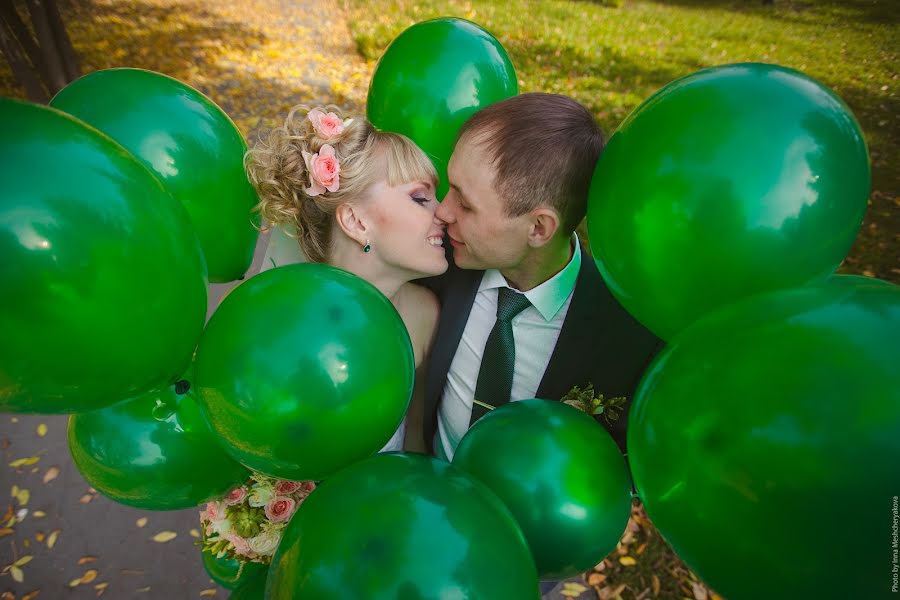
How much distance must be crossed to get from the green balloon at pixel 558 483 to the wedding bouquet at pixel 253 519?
701 mm

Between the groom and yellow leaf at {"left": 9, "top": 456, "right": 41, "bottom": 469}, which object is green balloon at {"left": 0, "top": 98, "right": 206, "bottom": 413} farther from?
yellow leaf at {"left": 9, "top": 456, "right": 41, "bottom": 469}

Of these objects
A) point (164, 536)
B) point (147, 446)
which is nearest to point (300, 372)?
point (147, 446)

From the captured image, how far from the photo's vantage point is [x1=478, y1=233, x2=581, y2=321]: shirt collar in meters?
2.12

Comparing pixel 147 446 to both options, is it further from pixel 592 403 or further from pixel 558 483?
pixel 592 403

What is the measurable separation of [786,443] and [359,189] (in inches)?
66.7

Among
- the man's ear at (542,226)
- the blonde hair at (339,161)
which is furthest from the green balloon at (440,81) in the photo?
the man's ear at (542,226)

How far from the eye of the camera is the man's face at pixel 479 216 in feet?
6.32

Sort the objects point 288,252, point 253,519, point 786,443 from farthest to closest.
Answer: point 288,252 < point 253,519 < point 786,443

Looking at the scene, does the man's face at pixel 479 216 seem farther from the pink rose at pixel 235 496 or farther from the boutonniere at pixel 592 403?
the pink rose at pixel 235 496

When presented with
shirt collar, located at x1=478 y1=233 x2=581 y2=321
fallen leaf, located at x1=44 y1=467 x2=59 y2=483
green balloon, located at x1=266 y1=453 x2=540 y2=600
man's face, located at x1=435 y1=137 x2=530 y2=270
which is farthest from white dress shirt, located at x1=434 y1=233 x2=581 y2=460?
fallen leaf, located at x1=44 y1=467 x2=59 y2=483

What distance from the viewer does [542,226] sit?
6.53ft

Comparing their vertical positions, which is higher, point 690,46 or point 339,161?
point 339,161

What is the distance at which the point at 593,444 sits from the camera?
145 centimetres

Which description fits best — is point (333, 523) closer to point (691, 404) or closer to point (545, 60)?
point (691, 404)
